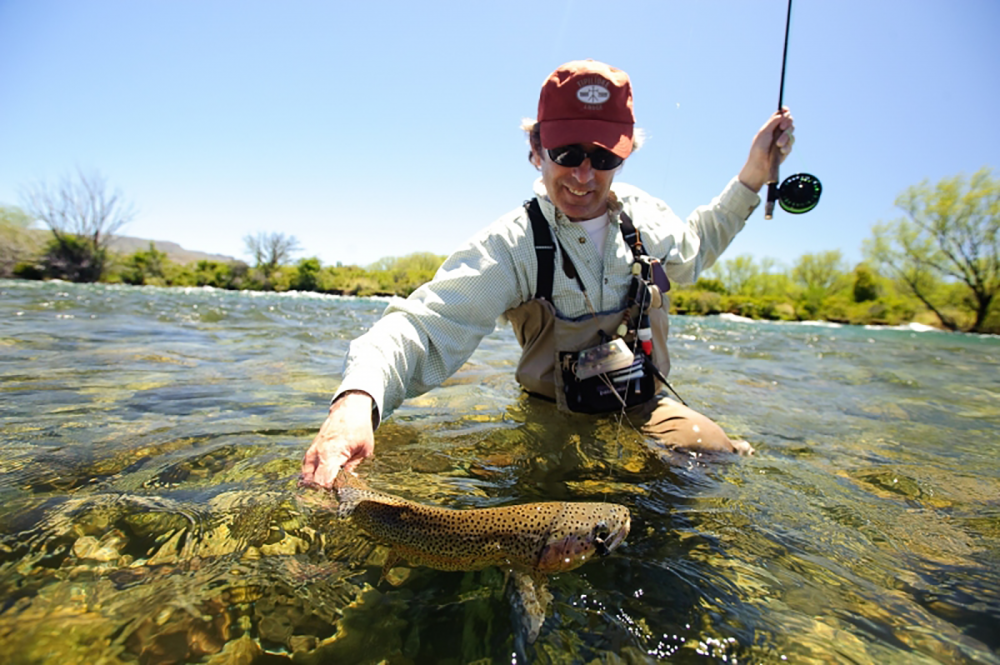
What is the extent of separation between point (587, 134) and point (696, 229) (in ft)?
5.46

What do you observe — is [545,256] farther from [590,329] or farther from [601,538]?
[601,538]

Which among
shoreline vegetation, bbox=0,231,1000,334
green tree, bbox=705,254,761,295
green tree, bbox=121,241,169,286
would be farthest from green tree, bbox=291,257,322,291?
green tree, bbox=705,254,761,295

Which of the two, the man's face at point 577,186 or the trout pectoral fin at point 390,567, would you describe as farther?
the man's face at point 577,186

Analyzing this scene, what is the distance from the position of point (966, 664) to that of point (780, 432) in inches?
128

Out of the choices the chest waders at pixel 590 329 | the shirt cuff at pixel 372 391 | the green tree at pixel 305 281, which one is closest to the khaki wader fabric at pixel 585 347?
the chest waders at pixel 590 329

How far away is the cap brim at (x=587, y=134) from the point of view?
9.95ft

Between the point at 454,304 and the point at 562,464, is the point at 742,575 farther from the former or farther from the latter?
the point at 454,304

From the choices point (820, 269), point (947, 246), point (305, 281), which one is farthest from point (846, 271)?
point (305, 281)

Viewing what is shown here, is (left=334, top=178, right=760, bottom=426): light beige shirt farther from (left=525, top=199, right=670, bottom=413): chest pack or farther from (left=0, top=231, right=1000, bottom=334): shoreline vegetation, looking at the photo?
(left=0, top=231, right=1000, bottom=334): shoreline vegetation

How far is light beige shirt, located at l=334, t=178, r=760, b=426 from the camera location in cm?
260

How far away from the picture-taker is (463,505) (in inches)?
101

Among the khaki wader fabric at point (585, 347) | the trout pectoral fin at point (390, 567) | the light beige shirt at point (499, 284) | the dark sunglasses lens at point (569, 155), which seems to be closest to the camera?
Result: the trout pectoral fin at point (390, 567)

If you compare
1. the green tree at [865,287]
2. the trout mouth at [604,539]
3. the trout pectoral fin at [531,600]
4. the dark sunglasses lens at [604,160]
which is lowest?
the trout pectoral fin at [531,600]

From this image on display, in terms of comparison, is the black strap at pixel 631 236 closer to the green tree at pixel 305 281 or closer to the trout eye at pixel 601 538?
the trout eye at pixel 601 538
